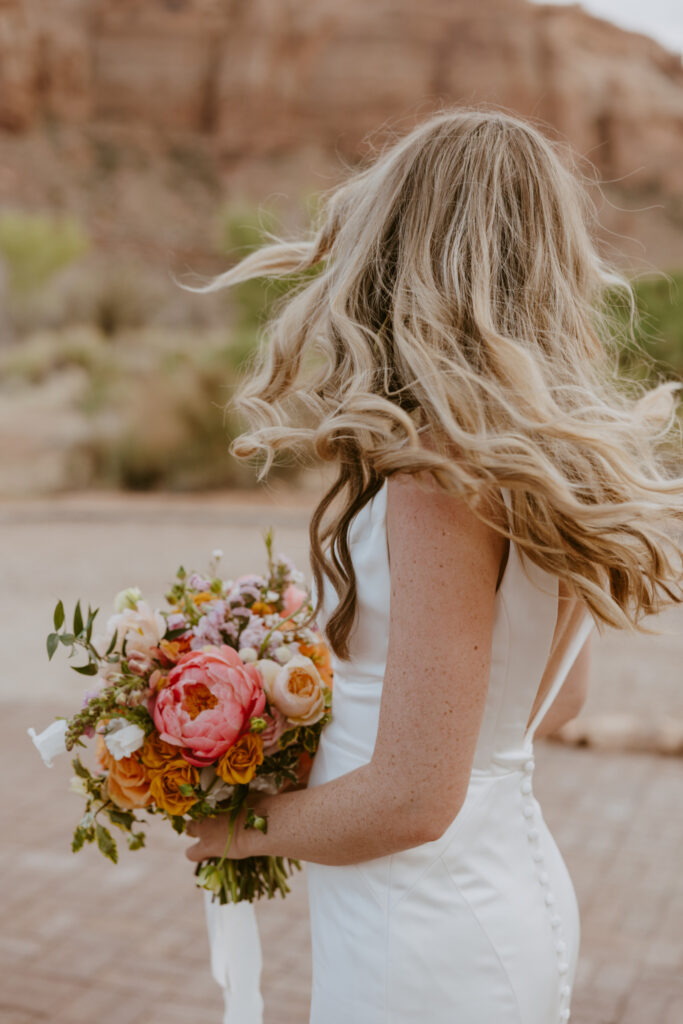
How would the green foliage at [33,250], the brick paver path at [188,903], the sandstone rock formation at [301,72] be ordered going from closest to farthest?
1. the brick paver path at [188,903]
2. the green foliage at [33,250]
3. the sandstone rock formation at [301,72]

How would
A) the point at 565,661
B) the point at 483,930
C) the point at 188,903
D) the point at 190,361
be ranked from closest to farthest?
the point at 483,930 < the point at 565,661 < the point at 188,903 < the point at 190,361

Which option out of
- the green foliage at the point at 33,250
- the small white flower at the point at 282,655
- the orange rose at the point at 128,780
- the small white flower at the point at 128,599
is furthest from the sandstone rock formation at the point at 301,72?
the orange rose at the point at 128,780

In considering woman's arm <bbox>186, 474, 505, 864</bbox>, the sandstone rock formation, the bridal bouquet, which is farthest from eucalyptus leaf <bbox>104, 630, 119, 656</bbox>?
the sandstone rock formation

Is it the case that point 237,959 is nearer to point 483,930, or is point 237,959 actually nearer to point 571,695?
point 483,930

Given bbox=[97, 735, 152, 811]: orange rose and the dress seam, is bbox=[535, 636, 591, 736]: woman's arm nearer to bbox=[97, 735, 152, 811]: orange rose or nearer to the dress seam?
the dress seam

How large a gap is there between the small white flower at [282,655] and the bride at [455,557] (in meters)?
0.13

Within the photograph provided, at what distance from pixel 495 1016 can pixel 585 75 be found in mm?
57424

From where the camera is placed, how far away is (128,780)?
5.15 ft

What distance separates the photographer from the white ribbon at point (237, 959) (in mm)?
1774

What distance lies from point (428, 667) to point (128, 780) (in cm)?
57

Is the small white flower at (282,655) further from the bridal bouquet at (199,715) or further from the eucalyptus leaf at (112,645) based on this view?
the eucalyptus leaf at (112,645)

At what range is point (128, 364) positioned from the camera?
17438 mm

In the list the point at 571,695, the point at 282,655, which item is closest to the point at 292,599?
the point at 282,655

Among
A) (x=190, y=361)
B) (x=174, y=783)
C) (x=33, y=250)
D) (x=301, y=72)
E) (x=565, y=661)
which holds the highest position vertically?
(x=301, y=72)
